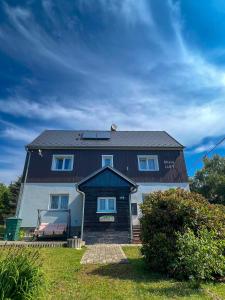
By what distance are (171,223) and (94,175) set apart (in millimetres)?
9078

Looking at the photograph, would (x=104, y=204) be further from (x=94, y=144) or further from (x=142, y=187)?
(x=94, y=144)

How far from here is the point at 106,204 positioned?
14.7 meters

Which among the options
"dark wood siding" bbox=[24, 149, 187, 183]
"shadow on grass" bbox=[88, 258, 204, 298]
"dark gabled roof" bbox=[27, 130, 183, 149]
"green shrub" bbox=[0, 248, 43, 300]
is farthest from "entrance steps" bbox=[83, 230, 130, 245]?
"green shrub" bbox=[0, 248, 43, 300]

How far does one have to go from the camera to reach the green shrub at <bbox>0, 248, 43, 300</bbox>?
124 inches

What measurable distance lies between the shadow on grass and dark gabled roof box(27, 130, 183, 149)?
13454mm

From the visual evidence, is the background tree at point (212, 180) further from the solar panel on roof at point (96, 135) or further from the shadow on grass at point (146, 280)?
the shadow on grass at point (146, 280)

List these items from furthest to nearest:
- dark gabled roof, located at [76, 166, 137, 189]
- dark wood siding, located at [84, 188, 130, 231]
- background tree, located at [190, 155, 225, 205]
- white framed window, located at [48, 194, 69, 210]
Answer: background tree, located at [190, 155, 225, 205], white framed window, located at [48, 194, 69, 210], dark gabled roof, located at [76, 166, 137, 189], dark wood siding, located at [84, 188, 130, 231]

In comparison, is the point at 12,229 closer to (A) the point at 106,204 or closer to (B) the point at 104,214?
(B) the point at 104,214

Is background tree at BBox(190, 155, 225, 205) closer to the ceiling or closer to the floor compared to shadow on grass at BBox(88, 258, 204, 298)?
closer to the ceiling

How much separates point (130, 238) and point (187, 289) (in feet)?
30.0

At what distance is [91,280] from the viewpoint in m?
5.39

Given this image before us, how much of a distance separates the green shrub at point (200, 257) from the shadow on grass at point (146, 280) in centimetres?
31

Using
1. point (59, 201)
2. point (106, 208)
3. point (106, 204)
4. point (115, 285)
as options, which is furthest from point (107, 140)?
point (115, 285)

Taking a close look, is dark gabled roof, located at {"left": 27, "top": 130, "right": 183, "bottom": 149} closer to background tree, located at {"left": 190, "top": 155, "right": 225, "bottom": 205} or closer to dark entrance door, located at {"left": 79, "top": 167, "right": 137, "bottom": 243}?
dark entrance door, located at {"left": 79, "top": 167, "right": 137, "bottom": 243}
